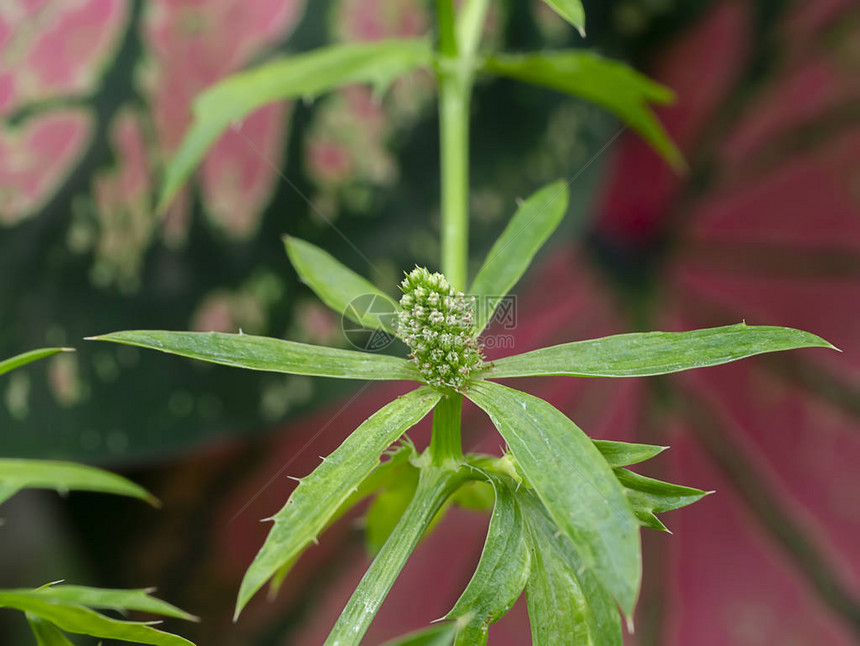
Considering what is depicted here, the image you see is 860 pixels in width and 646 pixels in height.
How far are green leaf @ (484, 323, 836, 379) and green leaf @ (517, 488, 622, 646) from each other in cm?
6

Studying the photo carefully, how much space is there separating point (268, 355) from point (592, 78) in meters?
0.36

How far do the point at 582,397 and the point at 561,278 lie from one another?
137 mm

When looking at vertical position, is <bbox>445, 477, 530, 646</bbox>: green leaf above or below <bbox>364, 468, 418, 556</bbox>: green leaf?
below

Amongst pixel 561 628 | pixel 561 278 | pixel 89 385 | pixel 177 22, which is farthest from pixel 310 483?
pixel 561 278

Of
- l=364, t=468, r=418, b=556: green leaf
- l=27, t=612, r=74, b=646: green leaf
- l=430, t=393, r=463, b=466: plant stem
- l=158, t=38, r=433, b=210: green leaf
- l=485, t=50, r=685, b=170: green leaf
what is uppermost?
l=158, t=38, r=433, b=210: green leaf

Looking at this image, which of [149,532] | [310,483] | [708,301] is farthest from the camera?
[708,301]

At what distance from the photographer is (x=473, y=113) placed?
0.75 meters

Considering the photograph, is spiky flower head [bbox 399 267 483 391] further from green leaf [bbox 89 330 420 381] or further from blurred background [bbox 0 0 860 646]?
blurred background [bbox 0 0 860 646]

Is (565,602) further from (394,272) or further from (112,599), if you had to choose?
(394,272)

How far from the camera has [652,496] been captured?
287 millimetres

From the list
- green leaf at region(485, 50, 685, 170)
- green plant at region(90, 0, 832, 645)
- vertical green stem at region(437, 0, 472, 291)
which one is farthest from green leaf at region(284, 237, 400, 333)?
green leaf at region(485, 50, 685, 170)

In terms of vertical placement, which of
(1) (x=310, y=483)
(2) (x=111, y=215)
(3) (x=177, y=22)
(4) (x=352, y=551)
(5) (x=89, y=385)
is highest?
(3) (x=177, y=22)

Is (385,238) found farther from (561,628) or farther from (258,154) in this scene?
(561,628)

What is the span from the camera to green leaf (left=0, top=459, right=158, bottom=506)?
31 cm
